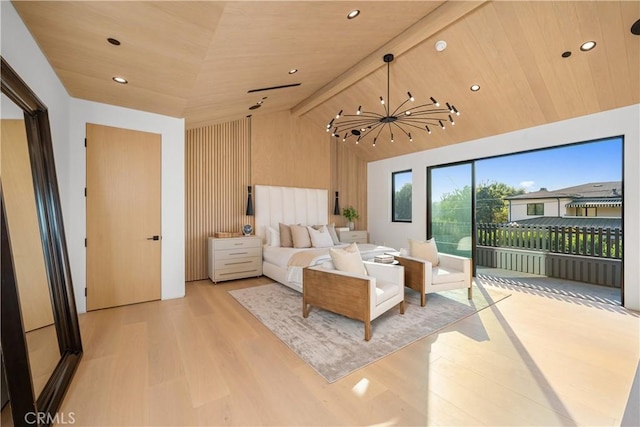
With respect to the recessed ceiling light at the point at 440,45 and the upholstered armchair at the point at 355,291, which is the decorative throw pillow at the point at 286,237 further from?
the recessed ceiling light at the point at 440,45

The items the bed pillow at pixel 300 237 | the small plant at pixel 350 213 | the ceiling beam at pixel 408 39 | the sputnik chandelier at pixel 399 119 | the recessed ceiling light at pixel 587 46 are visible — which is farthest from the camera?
the small plant at pixel 350 213

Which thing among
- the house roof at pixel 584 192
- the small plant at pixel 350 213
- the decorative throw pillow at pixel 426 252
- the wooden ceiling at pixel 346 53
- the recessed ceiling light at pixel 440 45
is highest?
the recessed ceiling light at pixel 440 45

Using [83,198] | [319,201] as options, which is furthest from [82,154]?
[319,201]

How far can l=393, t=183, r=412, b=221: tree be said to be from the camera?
21.4 ft

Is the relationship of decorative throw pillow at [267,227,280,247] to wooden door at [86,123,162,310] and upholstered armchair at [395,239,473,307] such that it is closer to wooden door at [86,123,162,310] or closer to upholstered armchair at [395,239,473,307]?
wooden door at [86,123,162,310]

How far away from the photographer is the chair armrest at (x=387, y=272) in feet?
10.5

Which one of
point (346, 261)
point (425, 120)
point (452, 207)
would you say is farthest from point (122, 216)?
point (452, 207)

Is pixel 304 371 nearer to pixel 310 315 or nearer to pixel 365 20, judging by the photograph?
pixel 310 315

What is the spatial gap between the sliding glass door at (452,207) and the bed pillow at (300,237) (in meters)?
→ 2.76

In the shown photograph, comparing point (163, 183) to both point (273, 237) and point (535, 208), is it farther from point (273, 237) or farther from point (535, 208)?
point (535, 208)

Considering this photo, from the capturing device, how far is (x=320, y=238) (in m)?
5.28

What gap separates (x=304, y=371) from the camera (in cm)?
214

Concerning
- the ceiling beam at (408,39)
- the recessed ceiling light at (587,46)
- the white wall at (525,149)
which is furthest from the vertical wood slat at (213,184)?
the recessed ceiling light at (587,46)

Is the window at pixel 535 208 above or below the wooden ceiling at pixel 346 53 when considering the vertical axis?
below
